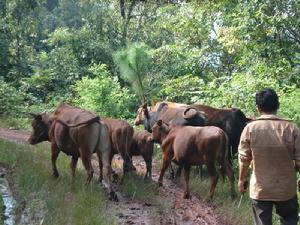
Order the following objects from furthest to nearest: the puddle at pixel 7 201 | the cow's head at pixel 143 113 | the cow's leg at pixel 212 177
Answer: the cow's head at pixel 143 113 < the cow's leg at pixel 212 177 < the puddle at pixel 7 201

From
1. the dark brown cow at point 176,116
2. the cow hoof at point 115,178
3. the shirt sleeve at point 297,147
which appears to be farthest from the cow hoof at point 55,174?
the shirt sleeve at point 297,147

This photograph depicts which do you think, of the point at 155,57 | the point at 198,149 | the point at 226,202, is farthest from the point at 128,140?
the point at 155,57

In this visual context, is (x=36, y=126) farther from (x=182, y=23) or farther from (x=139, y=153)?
(x=182, y=23)

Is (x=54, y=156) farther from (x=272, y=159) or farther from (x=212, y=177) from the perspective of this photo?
(x=272, y=159)

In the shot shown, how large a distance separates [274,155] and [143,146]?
228 inches

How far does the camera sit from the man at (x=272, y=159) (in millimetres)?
5648

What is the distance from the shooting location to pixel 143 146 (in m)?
11.2

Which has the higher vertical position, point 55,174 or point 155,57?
point 155,57

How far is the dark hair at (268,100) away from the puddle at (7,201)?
Result: 12.7 feet

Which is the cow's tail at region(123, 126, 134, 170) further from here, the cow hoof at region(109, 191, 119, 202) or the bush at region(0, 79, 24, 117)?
the bush at region(0, 79, 24, 117)

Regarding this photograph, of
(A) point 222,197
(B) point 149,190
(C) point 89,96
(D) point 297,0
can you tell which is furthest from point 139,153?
(C) point 89,96

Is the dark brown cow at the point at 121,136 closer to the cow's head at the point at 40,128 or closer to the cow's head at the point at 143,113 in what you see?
the cow's head at the point at 40,128

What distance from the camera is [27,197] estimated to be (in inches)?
333

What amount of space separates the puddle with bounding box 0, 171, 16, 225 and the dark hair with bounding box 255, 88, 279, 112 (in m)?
3.87
